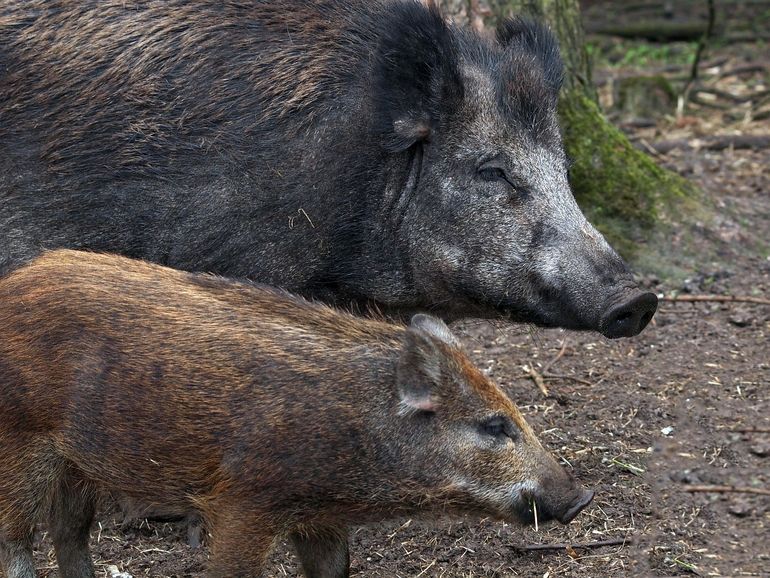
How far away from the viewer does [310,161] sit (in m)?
5.67

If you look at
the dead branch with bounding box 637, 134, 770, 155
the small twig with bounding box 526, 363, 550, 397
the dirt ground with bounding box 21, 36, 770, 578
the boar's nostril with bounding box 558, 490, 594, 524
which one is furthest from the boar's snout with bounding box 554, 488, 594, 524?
the dead branch with bounding box 637, 134, 770, 155

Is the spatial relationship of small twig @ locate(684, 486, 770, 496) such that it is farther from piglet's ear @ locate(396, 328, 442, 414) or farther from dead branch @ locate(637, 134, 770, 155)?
dead branch @ locate(637, 134, 770, 155)

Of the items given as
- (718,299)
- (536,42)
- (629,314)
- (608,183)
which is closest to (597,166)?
(608,183)

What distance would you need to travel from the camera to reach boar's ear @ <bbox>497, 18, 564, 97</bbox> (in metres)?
6.06

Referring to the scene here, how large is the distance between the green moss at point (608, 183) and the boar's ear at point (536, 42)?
1.89 m

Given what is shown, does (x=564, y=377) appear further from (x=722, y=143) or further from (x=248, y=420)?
(x=722, y=143)

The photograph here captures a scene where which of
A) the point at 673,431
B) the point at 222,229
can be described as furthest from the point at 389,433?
the point at 673,431

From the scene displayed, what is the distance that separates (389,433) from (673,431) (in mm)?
2307

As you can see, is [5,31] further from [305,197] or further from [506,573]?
[506,573]

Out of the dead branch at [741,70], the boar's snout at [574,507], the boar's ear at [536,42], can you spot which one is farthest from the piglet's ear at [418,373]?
the dead branch at [741,70]

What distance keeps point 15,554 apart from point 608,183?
4.78 m

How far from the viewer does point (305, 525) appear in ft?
15.3

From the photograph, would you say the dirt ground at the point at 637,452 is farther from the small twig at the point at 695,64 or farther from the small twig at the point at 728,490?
the small twig at the point at 695,64

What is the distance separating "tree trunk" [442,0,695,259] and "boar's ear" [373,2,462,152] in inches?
98.5
